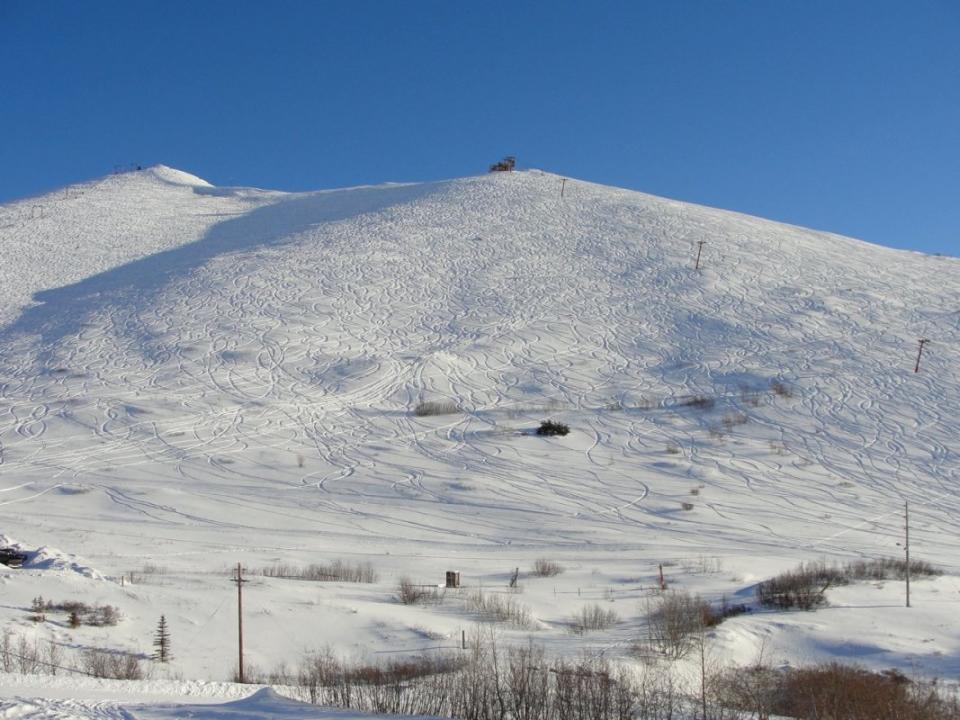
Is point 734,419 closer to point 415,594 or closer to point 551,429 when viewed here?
point 551,429

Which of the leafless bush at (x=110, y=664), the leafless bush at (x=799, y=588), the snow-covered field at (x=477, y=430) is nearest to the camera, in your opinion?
the leafless bush at (x=110, y=664)

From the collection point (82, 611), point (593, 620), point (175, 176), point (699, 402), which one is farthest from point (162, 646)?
point (175, 176)

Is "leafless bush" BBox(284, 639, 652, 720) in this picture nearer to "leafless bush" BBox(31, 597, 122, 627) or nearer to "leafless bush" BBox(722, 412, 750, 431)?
"leafless bush" BBox(31, 597, 122, 627)

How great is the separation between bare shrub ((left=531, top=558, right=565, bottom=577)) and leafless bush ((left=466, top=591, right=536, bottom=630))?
75.9 inches

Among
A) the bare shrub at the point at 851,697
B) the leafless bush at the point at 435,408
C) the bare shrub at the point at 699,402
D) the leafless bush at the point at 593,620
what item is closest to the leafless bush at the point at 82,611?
the leafless bush at the point at 593,620

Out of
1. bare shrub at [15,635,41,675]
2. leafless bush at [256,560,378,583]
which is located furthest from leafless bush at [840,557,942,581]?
bare shrub at [15,635,41,675]

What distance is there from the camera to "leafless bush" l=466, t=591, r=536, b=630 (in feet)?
42.3

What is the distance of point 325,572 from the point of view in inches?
624

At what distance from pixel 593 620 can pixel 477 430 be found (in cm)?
1324

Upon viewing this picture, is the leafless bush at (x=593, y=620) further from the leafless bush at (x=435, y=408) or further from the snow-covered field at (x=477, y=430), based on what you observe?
the leafless bush at (x=435, y=408)

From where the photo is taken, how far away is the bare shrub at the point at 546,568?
16.2m

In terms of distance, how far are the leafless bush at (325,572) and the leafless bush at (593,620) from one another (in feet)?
13.3

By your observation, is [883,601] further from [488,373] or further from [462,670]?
[488,373]

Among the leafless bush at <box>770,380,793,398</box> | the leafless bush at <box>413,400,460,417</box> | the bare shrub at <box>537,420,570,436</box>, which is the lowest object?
the bare shrub at <box>537,420,570,436</box>
